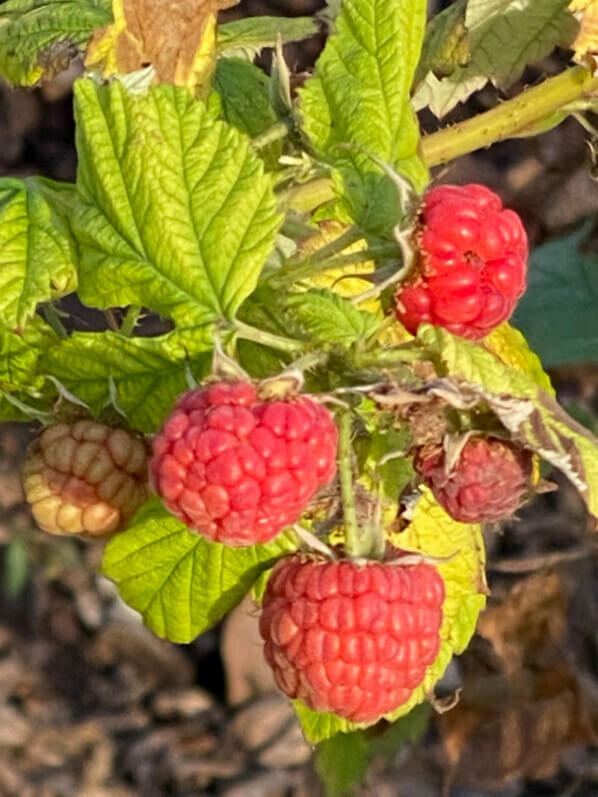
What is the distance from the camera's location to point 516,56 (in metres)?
1.41

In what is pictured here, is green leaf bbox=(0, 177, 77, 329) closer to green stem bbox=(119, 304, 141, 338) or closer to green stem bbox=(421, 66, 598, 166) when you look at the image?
green stem bbox=(119, 304, 141, 338)

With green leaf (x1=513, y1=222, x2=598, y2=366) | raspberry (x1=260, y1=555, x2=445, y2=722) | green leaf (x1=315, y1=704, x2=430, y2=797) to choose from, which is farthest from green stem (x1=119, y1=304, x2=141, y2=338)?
green leaf (x1=315, y1=704, x2=430, y2=797)

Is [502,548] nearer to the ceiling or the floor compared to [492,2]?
nearer to the floor

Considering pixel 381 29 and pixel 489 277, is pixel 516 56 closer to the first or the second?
pixel 381 29

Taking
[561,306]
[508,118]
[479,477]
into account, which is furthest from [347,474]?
[561,306]

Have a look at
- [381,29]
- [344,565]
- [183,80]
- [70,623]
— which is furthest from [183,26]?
[70,623]

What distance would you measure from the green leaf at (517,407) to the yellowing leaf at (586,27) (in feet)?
1.29

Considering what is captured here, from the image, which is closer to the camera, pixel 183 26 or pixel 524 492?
pixel 524 492

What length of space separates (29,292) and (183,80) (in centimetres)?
28

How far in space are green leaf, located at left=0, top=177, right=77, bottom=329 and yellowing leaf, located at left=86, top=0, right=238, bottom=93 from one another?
0.14 meters

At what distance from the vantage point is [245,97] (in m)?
1.38

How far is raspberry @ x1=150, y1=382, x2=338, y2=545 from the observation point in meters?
0.95

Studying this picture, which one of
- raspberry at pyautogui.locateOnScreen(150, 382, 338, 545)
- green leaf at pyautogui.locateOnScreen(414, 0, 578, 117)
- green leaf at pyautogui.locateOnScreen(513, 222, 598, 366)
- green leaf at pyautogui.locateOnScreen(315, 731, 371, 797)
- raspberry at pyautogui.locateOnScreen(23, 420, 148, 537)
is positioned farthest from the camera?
green leaf at pyautogui.locateOnScreen(315, 731, 371, 797)

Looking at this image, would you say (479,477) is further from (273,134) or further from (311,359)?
(273,134)
